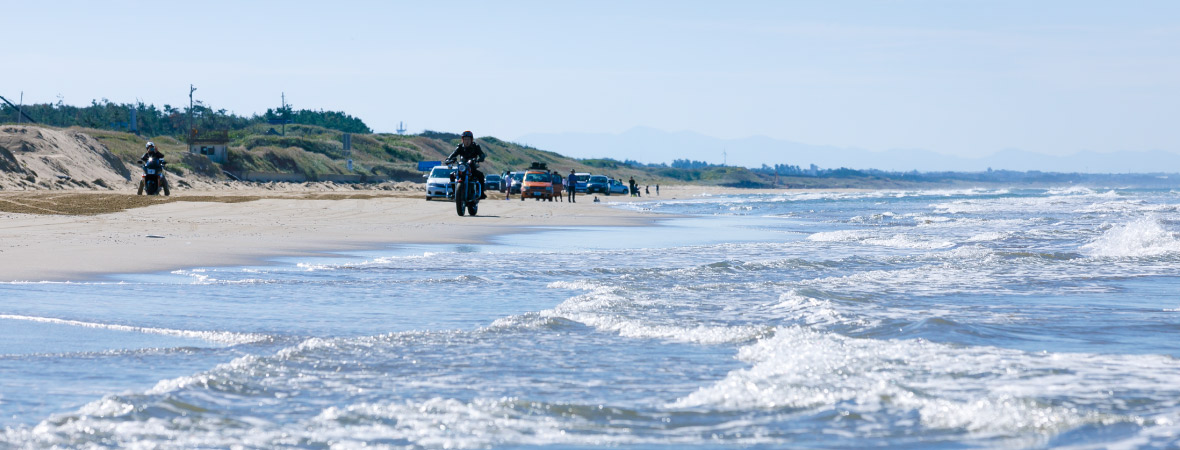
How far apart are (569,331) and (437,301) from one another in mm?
1899

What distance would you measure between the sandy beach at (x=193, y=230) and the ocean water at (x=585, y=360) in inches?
45.6

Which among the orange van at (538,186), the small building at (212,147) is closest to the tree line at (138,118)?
the small building at (212,147)

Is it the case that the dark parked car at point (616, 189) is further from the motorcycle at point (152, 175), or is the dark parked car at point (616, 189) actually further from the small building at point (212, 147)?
the motorcycle at point (152, 175)

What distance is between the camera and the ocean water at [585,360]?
4.48 meters

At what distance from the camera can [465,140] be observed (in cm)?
2292

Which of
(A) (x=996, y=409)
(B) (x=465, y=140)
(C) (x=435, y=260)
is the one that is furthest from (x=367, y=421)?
(B) (x=465, y=140)

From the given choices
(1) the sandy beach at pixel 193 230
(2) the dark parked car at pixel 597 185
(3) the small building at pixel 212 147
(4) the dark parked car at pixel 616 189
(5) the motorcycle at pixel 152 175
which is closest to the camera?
(1) the sandy beach at pixel 193 230

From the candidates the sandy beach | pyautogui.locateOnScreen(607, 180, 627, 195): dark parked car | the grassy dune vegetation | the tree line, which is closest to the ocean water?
the sandy beach

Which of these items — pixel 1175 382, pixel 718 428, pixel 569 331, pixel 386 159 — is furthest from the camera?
pixel 386 159

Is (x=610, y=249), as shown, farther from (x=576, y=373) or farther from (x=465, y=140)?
(x=576, y=373)

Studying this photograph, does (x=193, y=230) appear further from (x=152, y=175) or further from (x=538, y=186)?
(x=538, y=186)

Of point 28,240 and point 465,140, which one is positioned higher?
point 465,140

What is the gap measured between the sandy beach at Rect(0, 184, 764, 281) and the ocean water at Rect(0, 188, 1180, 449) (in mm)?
1159

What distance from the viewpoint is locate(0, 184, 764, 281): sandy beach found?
1166 centimetres
